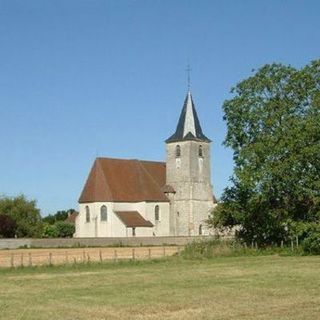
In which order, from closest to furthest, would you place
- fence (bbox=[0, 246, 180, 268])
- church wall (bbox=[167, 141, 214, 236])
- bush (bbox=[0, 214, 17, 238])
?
1. fence (bbox=[0, 246, 180, 268])
2. bush (bbox=[0, 214, 17, 238])
3. church wall (bbox=[167, 141, 214, 236])

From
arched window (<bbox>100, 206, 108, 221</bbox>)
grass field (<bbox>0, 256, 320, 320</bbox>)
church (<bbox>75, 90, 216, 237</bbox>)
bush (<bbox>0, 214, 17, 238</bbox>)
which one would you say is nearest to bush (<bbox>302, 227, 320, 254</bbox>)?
grass field (<bbox>0, 256, 320, 320</bbox>)

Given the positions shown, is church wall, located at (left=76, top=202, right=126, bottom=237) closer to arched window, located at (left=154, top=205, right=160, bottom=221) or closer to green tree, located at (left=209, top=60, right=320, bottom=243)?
arched window, located at (left=154, top=205, right=160, bottom=221)

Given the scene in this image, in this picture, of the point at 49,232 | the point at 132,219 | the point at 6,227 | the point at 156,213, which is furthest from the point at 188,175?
the point at 6,227

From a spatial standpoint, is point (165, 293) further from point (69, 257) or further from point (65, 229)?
point (65, 229)

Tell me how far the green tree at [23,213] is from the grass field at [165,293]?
60755 millimetres

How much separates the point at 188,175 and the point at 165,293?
7335 cm

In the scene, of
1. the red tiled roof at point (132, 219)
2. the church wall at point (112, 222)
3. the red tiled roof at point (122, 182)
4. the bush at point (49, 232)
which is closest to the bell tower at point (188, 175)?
the red tiled roof at point (122, 182)

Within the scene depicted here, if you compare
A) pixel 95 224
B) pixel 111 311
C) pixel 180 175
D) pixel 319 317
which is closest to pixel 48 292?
pixel 111 311

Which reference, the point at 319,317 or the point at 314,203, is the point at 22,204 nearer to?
the point at 314,203

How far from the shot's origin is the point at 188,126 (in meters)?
94.6

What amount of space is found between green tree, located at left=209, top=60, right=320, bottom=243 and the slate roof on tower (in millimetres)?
47127

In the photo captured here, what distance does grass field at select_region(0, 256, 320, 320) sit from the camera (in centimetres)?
1558

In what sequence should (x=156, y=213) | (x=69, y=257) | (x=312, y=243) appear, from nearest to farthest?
(x=312, y=243)
(x=69, y=257)
(x=156, y=213)

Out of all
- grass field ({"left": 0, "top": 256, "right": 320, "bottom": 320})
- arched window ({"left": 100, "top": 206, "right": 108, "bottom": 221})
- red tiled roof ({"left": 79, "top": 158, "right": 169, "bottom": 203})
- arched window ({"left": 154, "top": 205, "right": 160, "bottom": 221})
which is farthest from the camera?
arched window ({"left": 154, "top": 205, "right": 160, "bottom": 221})
